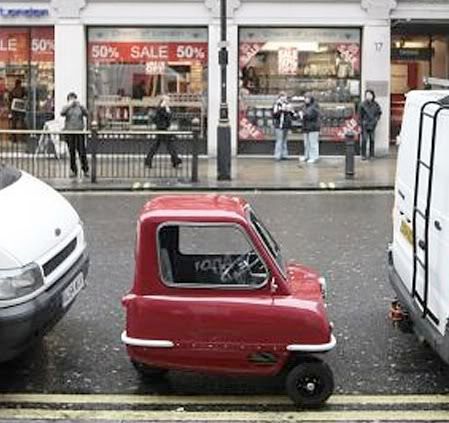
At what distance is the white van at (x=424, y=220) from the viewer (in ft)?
18.0

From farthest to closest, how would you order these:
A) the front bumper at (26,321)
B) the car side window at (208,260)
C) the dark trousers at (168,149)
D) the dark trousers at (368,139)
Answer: the dark trousers at (368,139) < the dark trousers at (168,149) < the car side window at (208,260) < the front bumper at (26,321)

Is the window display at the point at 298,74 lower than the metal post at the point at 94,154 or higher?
higher

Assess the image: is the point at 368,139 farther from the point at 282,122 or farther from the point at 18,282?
the point at 18,282

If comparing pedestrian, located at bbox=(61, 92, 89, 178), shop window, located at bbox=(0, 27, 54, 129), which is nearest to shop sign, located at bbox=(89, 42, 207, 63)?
shop window, located at bbox=(0, 27, 54, 129)

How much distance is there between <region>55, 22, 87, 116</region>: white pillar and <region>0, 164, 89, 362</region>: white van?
17.0m

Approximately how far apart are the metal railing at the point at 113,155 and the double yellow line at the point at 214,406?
12254 millimetres

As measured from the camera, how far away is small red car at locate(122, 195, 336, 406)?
5.50 m

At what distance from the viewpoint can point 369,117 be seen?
22.5 metres

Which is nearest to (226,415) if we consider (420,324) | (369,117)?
(420,324)

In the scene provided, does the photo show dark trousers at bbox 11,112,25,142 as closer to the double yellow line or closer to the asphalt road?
the asphalt road

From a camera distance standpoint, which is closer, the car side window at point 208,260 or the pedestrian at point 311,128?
the car side window at point 208,260

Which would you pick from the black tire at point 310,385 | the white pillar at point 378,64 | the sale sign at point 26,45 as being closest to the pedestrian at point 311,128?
the white pillar at point 378,64

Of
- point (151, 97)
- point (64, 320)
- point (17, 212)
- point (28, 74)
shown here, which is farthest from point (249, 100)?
point (17, 212)

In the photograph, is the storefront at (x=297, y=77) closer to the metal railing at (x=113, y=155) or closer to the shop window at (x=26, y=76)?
the metal railing at (x=113, y=155)
